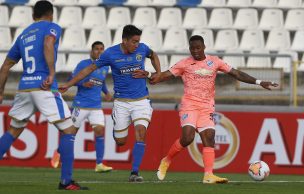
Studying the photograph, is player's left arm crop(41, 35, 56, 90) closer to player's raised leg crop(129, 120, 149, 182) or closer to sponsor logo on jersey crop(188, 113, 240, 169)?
player's raised leg crop(129, 120, 149, 182)

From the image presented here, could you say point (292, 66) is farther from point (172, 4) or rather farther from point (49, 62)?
point (49, 62)

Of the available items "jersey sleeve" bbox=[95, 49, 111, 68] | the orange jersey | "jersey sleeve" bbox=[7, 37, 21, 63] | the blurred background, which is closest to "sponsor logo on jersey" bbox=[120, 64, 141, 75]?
"jersey sleeve" bbox=[95, 49, 111, 68]

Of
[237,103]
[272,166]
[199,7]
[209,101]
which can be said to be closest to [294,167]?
[272,166]

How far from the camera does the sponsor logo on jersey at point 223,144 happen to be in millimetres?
18609

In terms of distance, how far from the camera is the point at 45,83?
452 inches

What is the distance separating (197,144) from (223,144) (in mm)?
502

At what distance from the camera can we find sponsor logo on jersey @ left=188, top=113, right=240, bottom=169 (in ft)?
61.1

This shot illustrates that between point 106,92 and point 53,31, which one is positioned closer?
point 53,31

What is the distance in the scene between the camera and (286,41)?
22.8 m

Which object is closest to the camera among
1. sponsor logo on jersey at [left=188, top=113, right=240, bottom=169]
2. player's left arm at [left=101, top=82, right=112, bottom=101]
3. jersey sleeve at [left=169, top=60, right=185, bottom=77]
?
jersey sleeve at [left=169, top=60, right=185, bottom=77]

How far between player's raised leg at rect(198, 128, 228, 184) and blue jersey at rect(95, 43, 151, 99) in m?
1.35

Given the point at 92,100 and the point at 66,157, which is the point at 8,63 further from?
the point at 92,100

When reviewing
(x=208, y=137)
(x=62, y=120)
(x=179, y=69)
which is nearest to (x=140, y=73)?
(x=179, y=69)

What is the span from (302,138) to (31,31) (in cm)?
821
